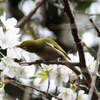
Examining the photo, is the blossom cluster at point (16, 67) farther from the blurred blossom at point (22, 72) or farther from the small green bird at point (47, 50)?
the small green bird at point (47, 50)

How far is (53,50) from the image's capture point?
1473 mm

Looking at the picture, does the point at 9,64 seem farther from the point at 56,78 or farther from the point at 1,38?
the point at 56,78

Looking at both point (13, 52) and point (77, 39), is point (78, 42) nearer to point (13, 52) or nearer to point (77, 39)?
point (77, 39)

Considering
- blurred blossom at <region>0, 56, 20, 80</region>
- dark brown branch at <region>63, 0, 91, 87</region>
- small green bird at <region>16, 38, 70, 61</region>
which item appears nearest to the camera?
dark brown branch at <region>63, 0, 91, 87</region>

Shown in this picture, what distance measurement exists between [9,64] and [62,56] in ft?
1.43

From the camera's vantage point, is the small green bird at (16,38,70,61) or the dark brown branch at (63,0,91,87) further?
the small green bird at (16,38,70,61)

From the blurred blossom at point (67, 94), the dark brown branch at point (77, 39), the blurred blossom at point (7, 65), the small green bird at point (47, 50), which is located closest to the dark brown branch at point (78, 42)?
the dark brown branch at point (77, 39)

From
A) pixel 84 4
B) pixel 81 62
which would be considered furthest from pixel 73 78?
pixel 84 4

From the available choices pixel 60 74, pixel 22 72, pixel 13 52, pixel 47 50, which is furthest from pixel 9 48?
pixel 47 50

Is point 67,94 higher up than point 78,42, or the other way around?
point 78,42

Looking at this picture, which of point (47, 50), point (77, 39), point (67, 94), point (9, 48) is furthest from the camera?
point (47, 50)

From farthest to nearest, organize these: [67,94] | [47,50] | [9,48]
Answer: [47,50]
[67,94]
[9,48]

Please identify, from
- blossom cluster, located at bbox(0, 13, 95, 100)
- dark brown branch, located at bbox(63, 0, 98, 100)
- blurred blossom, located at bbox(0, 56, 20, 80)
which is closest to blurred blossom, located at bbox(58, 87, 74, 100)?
blossom cluster, located at bbox(0, 13, 95, 100)

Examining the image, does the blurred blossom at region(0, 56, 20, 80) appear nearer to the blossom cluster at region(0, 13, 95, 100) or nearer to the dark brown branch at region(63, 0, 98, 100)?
the blossom cluster at region(0, 13, 95, 100)
